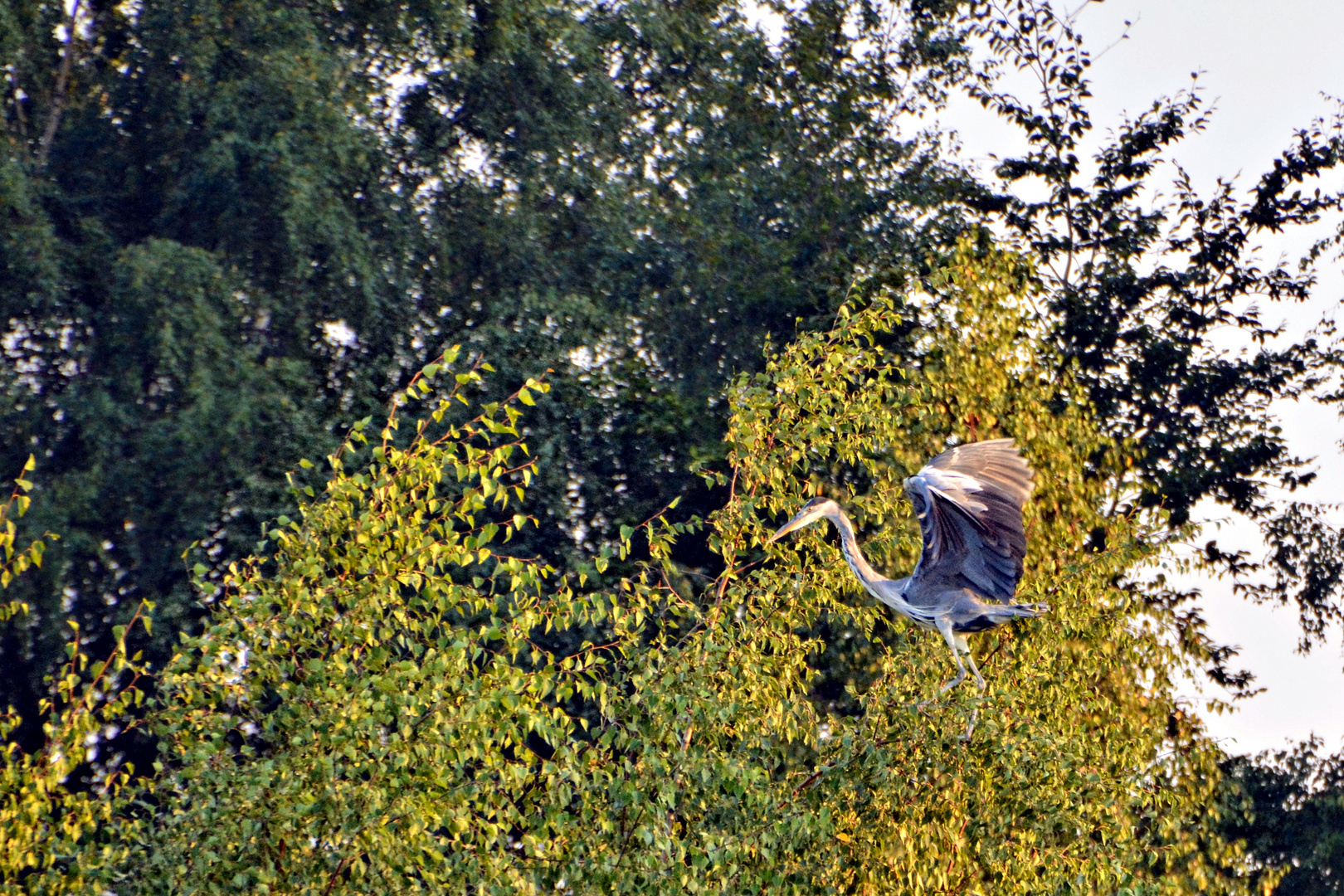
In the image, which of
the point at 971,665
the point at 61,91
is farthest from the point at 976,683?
the point at 61,91

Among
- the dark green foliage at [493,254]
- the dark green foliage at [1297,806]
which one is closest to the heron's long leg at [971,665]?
the dark green foliage at [493,254]

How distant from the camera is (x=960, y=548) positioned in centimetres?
645

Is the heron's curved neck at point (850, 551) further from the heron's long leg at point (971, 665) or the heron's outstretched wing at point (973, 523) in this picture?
the heron's long leg at point (971, 665)

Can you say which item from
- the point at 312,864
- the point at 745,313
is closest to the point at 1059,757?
the point at 312,864

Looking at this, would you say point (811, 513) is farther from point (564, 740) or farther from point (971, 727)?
point (564, 740)

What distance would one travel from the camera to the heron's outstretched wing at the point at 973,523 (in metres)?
6.40

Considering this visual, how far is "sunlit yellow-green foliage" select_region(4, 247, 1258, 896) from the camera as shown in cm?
441

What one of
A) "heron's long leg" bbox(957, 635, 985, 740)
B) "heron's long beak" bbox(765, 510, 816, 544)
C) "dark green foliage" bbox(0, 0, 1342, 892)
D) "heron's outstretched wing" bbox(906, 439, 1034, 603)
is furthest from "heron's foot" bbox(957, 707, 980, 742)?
"dark green foliage" bbox(0, 0, 1342, 892)

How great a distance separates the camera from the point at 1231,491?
14.7 meters

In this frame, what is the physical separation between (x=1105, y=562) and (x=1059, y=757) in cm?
198

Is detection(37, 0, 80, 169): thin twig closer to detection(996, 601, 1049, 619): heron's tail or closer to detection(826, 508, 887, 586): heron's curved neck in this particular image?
detection(826, 508, 887, 586): heron's curved neck

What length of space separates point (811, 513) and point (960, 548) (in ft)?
2.34

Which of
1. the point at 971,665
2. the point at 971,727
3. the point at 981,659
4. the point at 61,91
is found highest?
the point at 61,91

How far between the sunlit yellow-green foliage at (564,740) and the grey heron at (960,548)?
27 cm
